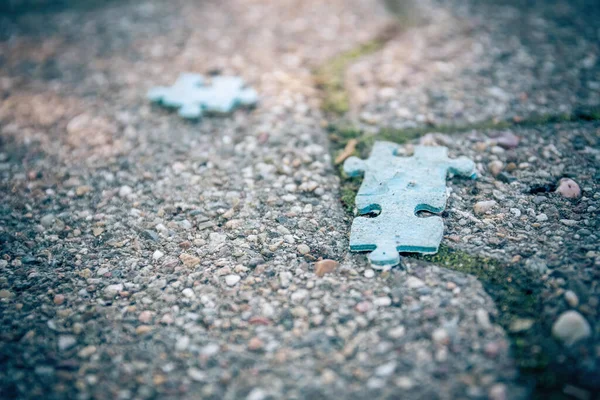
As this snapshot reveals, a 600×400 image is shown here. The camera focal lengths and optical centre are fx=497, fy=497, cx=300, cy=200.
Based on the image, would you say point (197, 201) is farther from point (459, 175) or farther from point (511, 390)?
point (511, 390)

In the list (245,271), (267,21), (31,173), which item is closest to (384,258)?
(245,271)

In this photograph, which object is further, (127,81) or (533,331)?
(127,81)

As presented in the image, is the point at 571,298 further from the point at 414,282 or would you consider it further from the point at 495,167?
the point at 495,167

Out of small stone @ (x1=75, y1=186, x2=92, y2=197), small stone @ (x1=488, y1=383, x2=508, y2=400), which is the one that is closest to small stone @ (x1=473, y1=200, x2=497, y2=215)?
small stone @ (x1=488, y1=383, x2=508, y2=400)

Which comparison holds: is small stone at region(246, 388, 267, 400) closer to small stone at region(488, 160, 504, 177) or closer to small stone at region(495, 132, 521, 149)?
small stone at region(488, 160, 504, 177)

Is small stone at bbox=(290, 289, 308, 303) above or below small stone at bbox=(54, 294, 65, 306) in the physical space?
above

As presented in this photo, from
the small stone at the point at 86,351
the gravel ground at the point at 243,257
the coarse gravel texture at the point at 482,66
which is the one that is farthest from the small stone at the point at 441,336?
the coarse gravel texture at the point at 482,66

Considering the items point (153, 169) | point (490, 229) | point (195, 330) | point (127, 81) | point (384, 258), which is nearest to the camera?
point (195, 330)

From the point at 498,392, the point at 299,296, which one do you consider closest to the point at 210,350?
the point at 299,296
